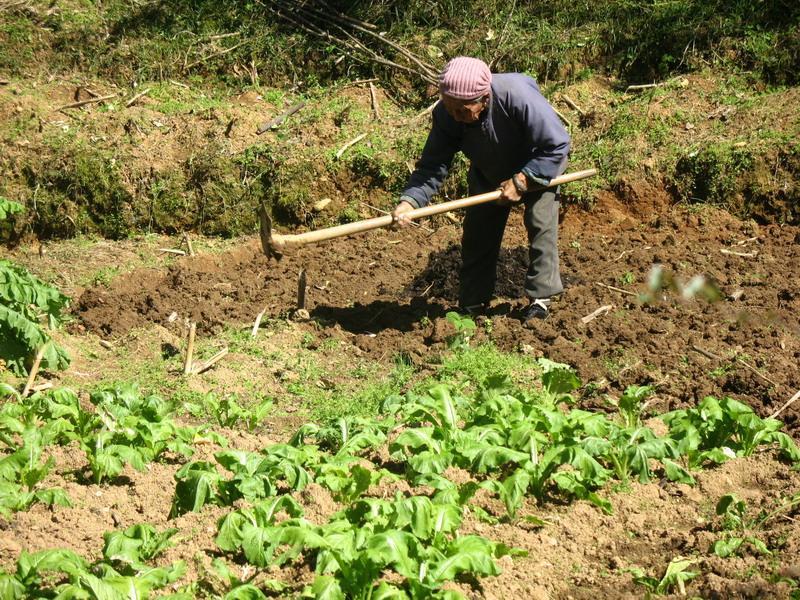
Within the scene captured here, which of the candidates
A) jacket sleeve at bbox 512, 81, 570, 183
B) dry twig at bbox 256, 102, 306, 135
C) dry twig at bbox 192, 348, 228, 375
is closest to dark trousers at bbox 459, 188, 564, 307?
jacket sleeve at bbox 512, 81, 570, 183

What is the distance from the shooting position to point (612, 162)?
9.16m

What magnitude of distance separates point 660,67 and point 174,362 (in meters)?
6.24

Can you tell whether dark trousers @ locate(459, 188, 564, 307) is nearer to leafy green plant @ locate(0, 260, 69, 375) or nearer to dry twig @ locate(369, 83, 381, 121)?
leafy green plant @ locate(0, 260, 69, 375)

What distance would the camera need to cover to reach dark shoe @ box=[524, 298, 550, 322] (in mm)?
7184

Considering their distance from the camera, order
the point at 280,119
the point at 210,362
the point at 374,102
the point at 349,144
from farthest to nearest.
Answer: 1. the point at 374,102
2. the point at 280,119
3. the point at 349,144
4. the point at 210,362

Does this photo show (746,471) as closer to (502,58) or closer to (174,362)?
(174,362)

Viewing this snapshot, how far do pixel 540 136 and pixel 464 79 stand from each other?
665mm

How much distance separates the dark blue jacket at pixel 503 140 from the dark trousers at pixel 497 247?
24cm

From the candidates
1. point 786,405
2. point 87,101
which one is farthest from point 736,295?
point 87,101

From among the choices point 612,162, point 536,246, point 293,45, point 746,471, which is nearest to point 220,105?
point 293,45

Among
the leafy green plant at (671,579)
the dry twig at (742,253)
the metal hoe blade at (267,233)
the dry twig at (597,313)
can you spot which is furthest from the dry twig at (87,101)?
the leafy green plant at (671,579)

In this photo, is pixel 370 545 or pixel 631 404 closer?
pixel 370 545

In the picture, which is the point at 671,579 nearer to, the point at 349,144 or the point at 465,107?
the point at 465,107

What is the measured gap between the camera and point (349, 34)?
11.2 metres
